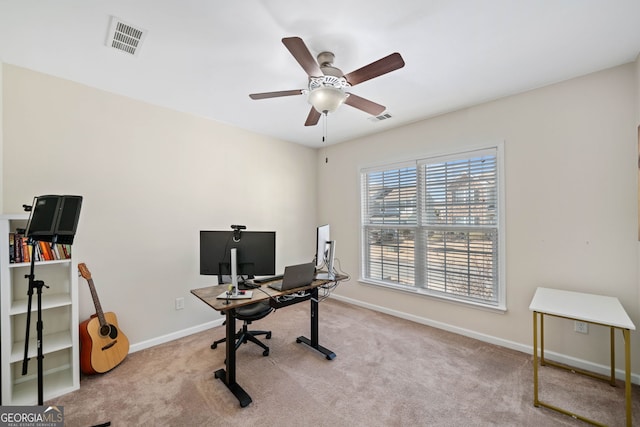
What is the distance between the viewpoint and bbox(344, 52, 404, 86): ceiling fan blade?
1594mm

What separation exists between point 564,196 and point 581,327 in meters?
1.19

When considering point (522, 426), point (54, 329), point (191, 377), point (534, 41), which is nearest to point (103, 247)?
point (54, 329)

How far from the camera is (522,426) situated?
1.73 m

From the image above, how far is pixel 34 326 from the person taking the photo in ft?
6.98

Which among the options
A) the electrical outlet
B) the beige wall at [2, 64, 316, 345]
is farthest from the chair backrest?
the electrical outlet

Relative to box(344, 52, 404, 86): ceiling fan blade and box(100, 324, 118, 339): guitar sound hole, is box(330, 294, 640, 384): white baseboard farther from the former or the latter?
box(100, 324, 118, 339): guitar sound hole

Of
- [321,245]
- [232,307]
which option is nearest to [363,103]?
[321,245]

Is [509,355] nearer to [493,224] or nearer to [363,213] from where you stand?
[493,224]

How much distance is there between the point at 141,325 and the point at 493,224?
3967 millimetres

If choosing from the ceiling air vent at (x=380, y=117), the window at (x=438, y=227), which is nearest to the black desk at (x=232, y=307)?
the window at (x=438, y=227)

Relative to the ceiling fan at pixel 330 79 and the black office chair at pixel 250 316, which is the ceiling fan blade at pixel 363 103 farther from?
the black office chair at pixel 250 316

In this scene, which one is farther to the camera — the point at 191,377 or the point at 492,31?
the point at 191,377

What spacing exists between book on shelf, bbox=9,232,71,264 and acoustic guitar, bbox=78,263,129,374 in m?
0.28

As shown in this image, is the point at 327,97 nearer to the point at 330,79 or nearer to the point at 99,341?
the point at 330,79
